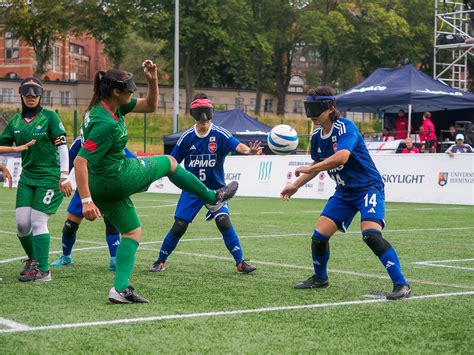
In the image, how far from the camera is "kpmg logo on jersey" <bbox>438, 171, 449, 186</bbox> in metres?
22.3

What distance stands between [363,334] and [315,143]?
2.67 meters

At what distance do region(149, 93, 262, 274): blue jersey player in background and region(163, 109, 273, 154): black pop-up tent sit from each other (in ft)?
88.1

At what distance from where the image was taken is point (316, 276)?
8.45 meters

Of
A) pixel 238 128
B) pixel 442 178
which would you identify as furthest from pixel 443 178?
pixel 238 128

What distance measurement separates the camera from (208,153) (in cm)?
1004

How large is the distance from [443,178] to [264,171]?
6.62 meters

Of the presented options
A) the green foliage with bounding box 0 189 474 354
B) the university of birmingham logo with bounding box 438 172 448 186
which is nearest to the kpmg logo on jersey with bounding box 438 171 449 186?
the university of birmingham logo with bounding box 438 172 448 186

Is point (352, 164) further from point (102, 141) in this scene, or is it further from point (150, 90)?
point (102, 141)

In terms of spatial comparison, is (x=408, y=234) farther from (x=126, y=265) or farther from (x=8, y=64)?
(x=8, y=64)

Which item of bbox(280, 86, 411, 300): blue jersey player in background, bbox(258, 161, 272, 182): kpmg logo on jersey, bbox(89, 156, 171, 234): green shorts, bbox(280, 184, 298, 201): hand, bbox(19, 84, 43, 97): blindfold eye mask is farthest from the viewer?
bbox(258, 161, 272, 182): kpmg logo on jersey

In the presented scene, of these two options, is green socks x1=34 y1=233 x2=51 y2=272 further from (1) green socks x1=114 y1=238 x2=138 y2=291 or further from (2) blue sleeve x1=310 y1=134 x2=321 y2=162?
(2) blue sleeve x1=310 y1=134 x2=321 y2=162

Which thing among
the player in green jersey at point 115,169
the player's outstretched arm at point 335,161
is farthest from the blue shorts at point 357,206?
the player in green jersey at point 115,169

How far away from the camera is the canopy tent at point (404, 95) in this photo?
96.7 feet

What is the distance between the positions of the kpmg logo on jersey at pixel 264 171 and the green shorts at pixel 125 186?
1956cm
